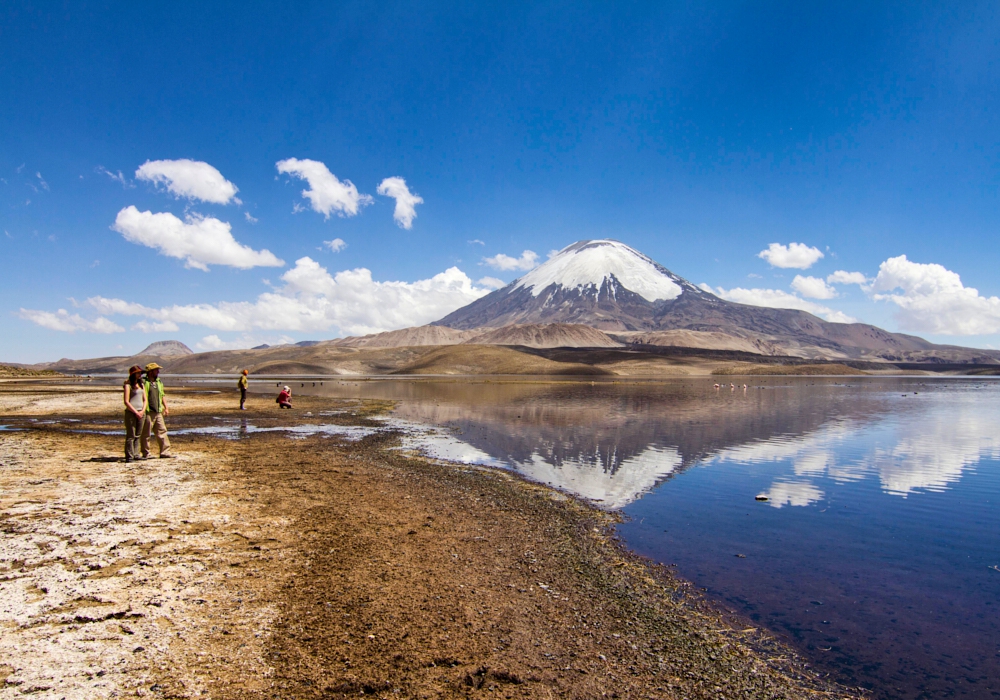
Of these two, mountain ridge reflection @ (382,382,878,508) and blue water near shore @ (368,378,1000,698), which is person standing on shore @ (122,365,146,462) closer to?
blue water near shore @ (368,378,1000,698)

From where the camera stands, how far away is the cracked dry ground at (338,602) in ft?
19.6

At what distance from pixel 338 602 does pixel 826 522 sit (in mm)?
11812

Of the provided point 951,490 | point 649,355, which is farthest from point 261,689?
point 649,355

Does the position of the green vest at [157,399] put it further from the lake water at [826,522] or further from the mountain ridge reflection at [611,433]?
the mountain ridge reflection at [611,433]

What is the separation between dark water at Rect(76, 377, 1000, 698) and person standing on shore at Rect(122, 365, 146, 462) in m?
10.8

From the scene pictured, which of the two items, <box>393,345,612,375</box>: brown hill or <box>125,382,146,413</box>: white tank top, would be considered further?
<box>393,345,612,375</box>: brown hill

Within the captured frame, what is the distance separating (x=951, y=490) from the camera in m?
17.1

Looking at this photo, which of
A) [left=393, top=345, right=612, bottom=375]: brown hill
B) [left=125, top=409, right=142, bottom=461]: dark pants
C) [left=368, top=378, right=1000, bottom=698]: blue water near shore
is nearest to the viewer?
[left=368, top=378, right=1000, bottom=698]: blue water near shore

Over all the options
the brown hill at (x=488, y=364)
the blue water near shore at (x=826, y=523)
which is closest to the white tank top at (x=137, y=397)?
the blue water near shore at (x=826, y=523)

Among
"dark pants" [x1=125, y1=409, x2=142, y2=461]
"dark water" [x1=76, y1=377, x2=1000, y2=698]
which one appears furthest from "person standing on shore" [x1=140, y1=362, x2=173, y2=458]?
"dark water" [x1=76, y1=377, x2=1000, y2=698]

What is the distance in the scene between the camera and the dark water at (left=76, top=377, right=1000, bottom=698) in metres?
7.68

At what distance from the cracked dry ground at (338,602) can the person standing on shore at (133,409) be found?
248 cm

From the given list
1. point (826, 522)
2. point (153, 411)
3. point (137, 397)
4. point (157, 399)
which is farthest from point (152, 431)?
point (826, 522)

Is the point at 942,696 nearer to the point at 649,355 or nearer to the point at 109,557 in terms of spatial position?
the point at 109,557
